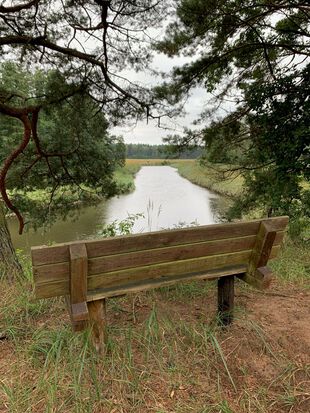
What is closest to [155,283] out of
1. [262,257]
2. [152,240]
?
[152,240]

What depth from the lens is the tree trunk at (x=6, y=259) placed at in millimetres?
2754

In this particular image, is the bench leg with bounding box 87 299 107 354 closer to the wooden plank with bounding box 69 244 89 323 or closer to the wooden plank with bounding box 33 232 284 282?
the wooden plank with bounding box 69 244 89 323

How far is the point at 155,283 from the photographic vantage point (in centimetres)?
170

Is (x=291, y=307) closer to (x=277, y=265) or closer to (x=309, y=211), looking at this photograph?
(x=277, y=265)

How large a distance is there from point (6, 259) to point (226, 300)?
2091 millimetres

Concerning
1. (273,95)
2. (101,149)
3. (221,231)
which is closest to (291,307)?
(221,231)

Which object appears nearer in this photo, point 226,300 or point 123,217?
point 226,300

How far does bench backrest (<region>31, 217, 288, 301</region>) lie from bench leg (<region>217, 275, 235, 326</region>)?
12 cm

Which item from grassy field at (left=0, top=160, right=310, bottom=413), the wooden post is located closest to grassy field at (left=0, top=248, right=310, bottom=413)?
grassy field at (left=0, top=160, right=310, bottom=413)

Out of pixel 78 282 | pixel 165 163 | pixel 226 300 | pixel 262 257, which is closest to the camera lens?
pixel 78 282

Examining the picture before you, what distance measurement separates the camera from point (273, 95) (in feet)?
14.3

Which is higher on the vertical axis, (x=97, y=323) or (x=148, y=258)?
(x=148, y=258)

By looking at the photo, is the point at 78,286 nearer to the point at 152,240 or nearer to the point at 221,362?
the point at 152,240

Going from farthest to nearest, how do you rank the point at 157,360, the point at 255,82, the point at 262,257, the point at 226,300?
1. the point at 255,82
2. the point at 226,300
3. the point at 262,257
4. the point at 157,360
